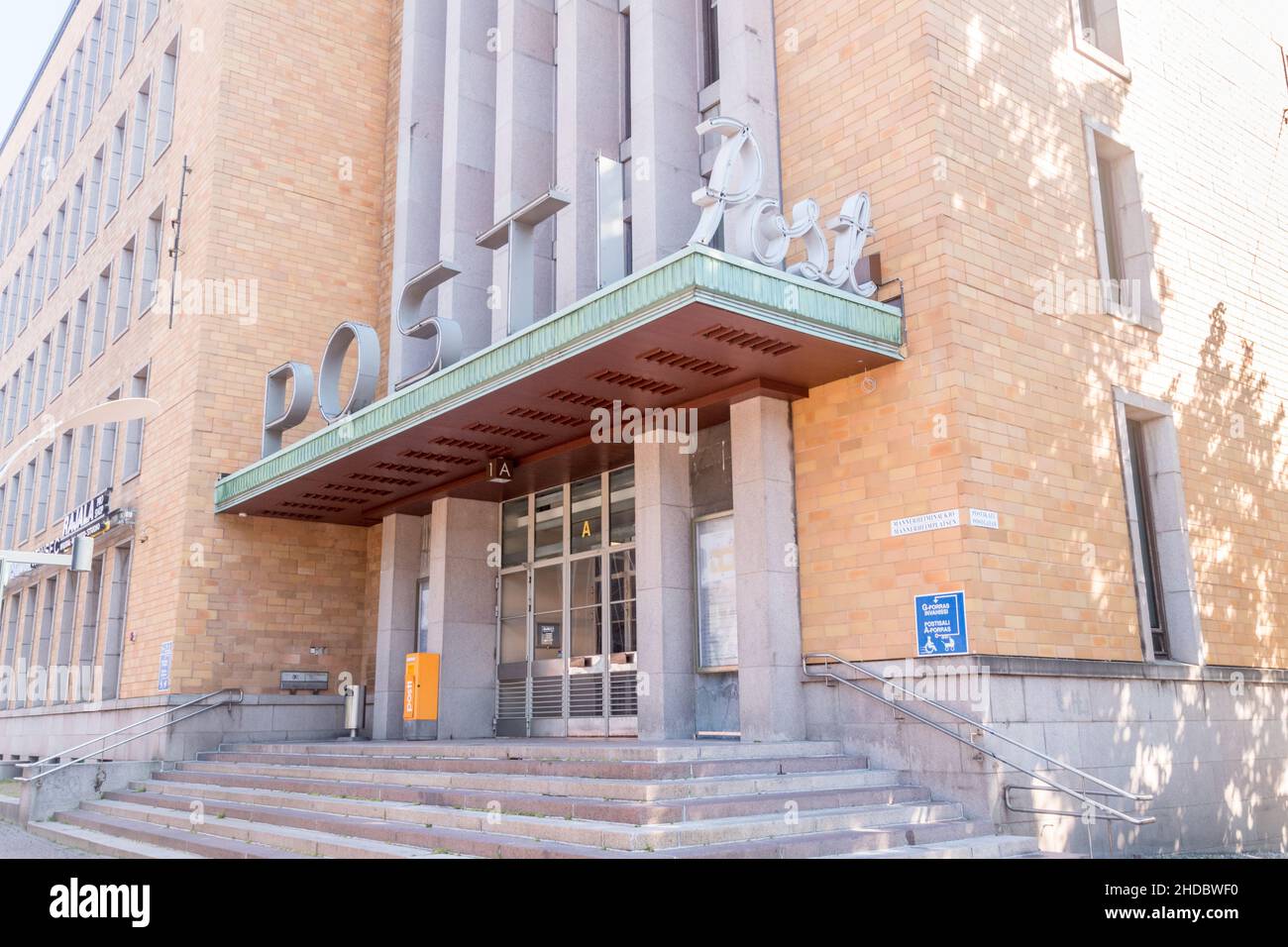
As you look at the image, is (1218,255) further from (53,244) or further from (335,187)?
(53,244)

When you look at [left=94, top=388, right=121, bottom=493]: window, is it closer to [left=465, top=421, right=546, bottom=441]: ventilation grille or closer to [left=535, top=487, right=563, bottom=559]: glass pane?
[left=535, top=487, right=563, bottom=559]: glass pane

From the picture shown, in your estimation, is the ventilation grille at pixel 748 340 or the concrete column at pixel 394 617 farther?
the concrete column at pixel 394 617

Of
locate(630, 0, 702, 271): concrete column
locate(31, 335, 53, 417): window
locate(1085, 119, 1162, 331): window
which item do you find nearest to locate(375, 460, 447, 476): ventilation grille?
locate(630, 0, 702, 271): concrete column

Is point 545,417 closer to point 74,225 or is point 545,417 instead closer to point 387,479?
point 387,479

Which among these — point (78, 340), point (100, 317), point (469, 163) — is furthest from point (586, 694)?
point (78, 340)

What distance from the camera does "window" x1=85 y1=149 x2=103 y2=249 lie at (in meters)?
27.4

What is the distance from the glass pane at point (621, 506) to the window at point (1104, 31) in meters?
8.44

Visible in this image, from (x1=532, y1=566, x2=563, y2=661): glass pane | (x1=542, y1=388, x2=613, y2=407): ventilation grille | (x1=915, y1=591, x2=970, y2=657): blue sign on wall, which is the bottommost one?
(x1=915, y1=591, x2=970, y2=657): blue sign on wall

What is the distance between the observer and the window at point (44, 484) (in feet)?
92.8

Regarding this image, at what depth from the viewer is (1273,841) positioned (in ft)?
45.2

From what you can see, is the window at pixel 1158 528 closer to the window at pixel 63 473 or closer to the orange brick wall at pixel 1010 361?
the orange brick wall at pixel 1010 361

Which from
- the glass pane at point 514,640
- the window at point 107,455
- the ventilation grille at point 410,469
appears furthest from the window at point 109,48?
the glass pane at point 514,640

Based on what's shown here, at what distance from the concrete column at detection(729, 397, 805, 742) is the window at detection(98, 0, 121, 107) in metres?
22.4
